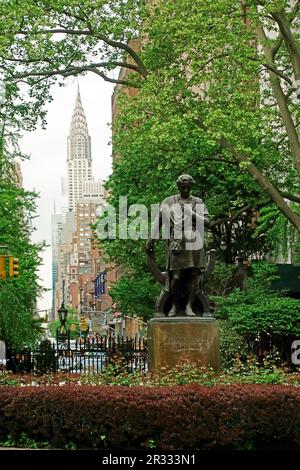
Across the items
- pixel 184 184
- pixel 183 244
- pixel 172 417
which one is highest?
pixel 184 184

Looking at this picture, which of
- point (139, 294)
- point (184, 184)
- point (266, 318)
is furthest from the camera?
point (139, 294)

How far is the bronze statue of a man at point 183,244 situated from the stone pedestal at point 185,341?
39 cm

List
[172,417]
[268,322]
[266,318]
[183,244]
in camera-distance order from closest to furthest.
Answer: [172,417]
[183,244]
[268,322]
[266,318]

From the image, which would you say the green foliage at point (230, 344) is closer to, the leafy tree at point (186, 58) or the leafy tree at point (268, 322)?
the leafy tree at point (268, 322)

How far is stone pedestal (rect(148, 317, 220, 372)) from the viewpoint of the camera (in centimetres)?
1570

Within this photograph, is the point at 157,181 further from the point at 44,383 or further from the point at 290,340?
the point at 44,383

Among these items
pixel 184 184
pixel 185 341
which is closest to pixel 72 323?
pixel 184 184

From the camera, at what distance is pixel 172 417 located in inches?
480

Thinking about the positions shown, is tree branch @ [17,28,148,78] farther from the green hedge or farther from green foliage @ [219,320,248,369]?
the green hedge

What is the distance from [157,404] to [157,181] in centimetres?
2054

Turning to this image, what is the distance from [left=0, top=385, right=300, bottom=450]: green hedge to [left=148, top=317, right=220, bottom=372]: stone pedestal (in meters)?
2.74

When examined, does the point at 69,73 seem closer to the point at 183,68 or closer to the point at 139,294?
the point at 183,68

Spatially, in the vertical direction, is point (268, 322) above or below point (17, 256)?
below

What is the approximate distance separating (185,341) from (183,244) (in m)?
1.68
